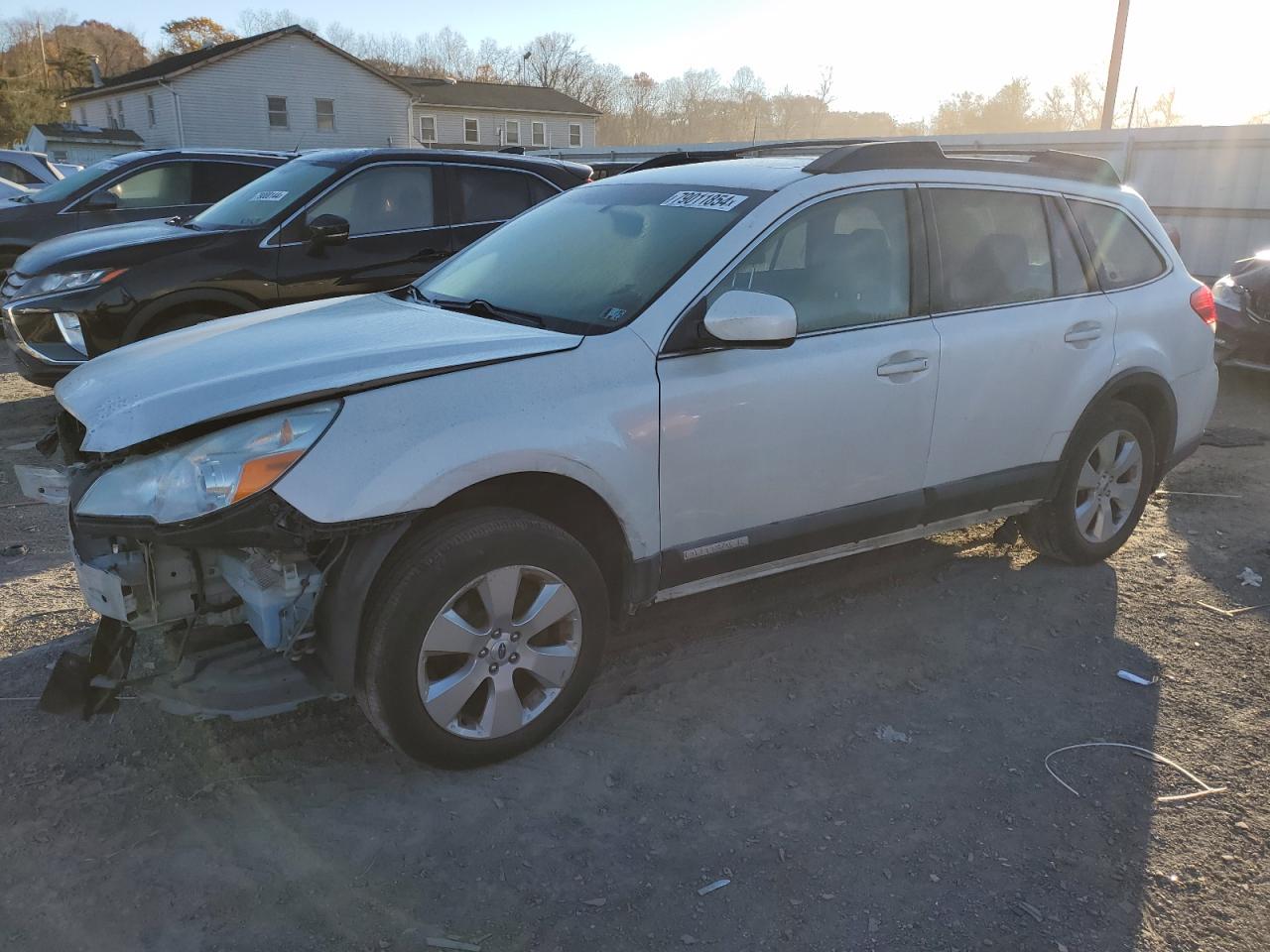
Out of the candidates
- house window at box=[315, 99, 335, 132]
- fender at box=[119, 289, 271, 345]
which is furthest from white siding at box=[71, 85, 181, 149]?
fender at box=[119, 289, 271, 345]

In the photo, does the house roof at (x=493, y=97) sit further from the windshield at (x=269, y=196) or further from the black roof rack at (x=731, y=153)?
the black roof rack at (x=731, y=153)

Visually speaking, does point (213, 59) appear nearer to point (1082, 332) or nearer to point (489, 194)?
point (489, 194)

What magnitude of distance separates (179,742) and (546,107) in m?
50.5

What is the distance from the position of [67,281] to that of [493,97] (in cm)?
4582

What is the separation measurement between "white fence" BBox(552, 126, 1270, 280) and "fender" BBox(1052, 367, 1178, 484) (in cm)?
843

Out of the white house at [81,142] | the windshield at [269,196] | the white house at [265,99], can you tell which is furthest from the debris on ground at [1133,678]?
the white house at [81,142]

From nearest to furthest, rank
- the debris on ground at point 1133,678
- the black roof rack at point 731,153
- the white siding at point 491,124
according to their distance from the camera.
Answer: the debris on ground at point 1133,678, the black roof rack at point 731,153, the white siding at point 491,124

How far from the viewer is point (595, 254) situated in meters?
3.72

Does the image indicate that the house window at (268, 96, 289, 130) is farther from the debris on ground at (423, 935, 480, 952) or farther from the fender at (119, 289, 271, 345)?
the debris on ground at (423, 935, 480, 952)

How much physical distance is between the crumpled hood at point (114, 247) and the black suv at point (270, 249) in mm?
12

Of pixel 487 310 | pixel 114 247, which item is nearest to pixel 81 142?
pixel 114 247

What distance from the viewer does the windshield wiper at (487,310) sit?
11.3ft

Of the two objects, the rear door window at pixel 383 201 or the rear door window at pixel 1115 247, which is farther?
the rear door window at pixel 383 201

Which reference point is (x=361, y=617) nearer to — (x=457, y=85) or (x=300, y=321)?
(x=300, y=321)
